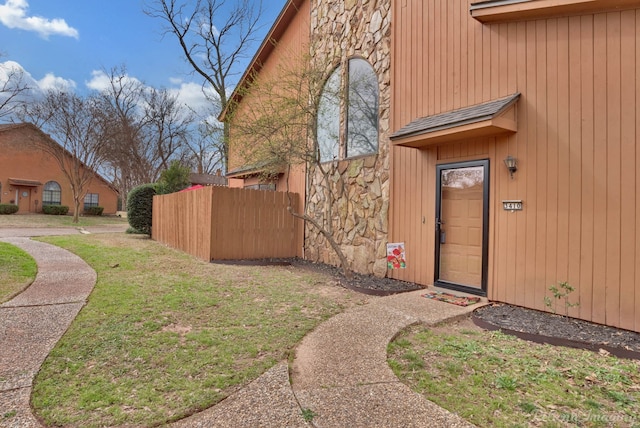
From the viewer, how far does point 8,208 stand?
81.8 feet

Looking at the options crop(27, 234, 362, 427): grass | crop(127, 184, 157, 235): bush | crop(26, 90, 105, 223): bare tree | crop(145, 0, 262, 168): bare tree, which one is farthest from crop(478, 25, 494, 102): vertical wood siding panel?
crop(26, 90, 105, 223): bare tree

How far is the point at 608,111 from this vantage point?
4273 mm

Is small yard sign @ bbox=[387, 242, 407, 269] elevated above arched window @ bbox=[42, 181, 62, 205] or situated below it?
below

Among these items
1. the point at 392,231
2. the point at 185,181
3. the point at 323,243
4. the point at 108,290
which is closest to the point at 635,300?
the point at 392,231

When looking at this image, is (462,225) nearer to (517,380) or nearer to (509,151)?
(509,151)

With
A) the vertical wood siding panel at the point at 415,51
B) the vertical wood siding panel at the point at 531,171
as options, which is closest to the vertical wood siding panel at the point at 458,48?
the vertical wood siding panel at the point at 415,51

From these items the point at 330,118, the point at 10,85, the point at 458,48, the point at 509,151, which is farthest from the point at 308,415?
the point at 10,85

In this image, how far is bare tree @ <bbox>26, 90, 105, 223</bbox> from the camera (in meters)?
21.2

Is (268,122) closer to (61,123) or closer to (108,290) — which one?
(108,290)

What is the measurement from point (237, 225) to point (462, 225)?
216 inches

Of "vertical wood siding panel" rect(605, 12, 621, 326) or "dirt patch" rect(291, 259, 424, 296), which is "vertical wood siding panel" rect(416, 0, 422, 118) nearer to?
"vertical wood siding panel" rect(605, 12, 621, 326)

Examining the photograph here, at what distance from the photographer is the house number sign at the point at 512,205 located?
5051 millimetres

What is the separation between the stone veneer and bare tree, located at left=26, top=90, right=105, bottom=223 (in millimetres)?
19369

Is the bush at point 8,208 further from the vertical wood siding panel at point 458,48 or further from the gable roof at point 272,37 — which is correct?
the vertical wood siding panel at point 458,48
